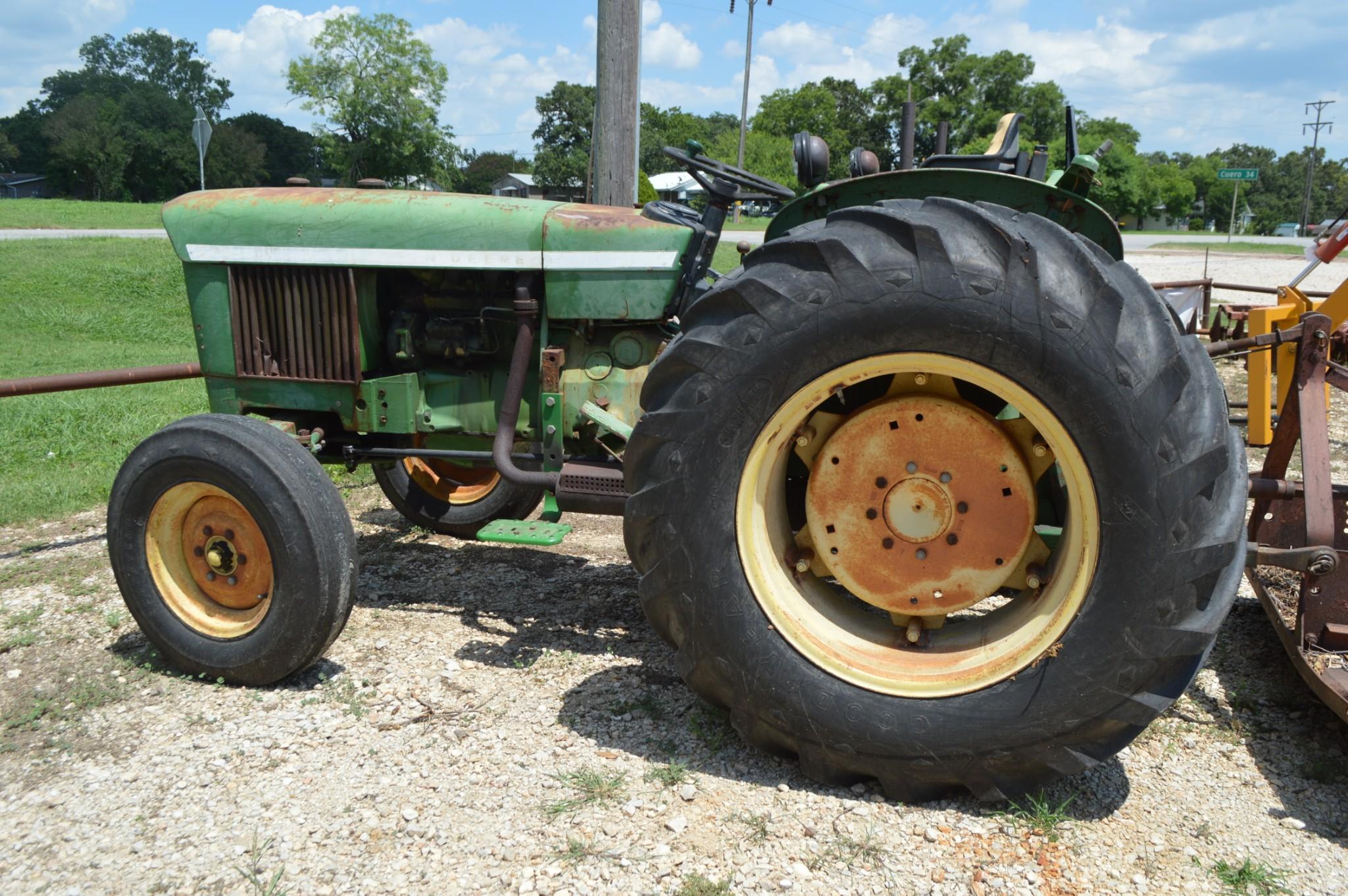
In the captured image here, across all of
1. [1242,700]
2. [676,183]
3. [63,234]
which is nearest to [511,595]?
[1242,700]

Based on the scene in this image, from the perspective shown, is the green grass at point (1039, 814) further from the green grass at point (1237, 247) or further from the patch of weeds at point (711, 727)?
the green grass at point (1237, 247)

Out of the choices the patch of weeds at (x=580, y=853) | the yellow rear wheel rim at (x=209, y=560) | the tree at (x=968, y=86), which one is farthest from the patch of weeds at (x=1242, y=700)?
the tree at (x=968, y=86)

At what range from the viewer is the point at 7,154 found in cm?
6794

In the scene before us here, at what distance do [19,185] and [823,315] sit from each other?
79.5 m

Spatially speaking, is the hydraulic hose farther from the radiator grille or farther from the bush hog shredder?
the radiator grille

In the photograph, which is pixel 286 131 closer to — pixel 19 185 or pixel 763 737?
pixel 19 185

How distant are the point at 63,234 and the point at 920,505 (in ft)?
71.5

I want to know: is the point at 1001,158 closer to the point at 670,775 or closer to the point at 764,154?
the point at 670,775

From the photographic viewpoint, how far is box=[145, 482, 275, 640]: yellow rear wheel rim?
321 cm

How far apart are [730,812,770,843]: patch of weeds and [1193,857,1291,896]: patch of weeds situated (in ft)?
3.34

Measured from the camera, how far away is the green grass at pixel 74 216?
22453 mm

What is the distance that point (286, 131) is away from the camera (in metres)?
73.4

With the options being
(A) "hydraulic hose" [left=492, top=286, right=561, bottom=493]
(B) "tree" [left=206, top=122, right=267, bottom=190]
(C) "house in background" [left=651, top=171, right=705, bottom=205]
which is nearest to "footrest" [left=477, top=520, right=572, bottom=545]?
(A) "hydraulic hose" [left=492, top=286, right=561, bottom=493]

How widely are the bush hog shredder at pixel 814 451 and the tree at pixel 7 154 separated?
79853 mm
